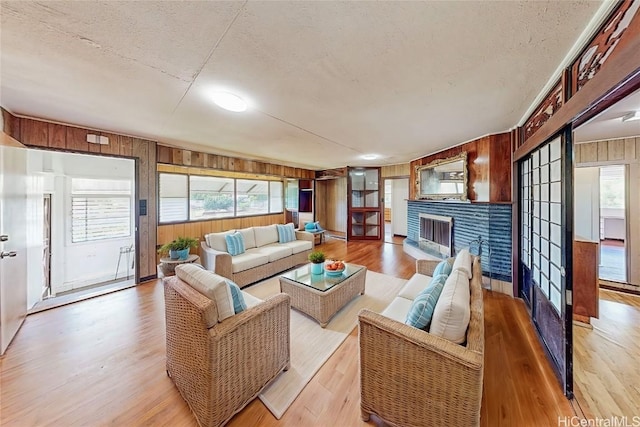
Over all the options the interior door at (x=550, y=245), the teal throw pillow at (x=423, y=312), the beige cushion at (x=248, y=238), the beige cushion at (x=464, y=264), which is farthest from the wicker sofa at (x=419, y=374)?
the beige cushion at (x=248, y=238)

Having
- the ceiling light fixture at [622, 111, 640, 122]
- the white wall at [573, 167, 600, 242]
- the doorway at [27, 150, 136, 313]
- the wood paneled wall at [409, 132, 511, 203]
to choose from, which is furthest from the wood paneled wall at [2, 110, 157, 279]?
the white wall at [573, 167, 600, 242]

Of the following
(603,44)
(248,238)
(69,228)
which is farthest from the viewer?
(69,228)

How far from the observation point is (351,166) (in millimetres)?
6715

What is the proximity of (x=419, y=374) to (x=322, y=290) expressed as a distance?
52.7 inches

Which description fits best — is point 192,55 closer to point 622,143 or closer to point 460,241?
point 460,241

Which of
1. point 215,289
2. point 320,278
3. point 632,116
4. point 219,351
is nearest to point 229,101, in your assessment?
point 215,289

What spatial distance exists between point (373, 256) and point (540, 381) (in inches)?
140

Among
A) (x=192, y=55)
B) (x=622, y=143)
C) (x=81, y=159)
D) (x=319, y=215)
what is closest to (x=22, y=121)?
(x=81, y=159)

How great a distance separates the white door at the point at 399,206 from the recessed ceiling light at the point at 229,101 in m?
6.13

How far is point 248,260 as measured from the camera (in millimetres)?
3475

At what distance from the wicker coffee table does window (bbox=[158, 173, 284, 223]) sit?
3042 millimetres

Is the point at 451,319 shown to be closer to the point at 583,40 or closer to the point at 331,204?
the point at 583,40

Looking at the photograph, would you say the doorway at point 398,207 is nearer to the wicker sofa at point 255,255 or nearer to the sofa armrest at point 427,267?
the wicker sofa at point 255,255

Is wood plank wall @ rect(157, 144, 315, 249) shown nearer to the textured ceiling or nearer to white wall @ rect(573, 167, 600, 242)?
the textured ceiling
